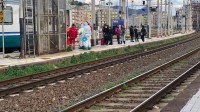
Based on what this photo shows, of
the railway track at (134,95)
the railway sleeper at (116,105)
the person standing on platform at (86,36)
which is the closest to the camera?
the railway track at (134,95)

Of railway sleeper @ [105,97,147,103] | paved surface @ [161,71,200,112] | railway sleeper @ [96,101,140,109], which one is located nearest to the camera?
paved surface @ [161,71,200,112]

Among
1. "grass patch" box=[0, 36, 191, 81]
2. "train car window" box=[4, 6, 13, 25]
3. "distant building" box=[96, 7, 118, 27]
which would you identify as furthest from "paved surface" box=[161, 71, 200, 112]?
"distant building" box=[96, 7, 118, 27]

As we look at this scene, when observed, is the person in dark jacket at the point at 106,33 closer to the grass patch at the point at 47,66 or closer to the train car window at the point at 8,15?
the grass patch at the point at 47,66

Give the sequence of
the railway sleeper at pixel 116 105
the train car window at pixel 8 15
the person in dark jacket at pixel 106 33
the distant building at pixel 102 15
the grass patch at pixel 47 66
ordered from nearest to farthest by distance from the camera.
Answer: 1. the railway sleeper at pixel 116 105
2. the grass patch at pixel 47 66
3. the train car window at pixel 8 15
4. the person in dark jacket at pixel 106 33
5. the distant building at pixel 102 15

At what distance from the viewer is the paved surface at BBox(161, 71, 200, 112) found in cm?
933

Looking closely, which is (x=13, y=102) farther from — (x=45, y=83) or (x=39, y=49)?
(x=39, y=49)

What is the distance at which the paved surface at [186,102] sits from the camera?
30.6 feet

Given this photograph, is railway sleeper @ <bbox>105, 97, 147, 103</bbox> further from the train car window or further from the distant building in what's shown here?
the distant building

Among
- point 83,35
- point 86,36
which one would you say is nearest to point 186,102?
point 86,36

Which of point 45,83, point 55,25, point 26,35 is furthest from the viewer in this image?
point 55,25

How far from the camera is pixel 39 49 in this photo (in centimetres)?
2530

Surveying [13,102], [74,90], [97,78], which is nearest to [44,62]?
[97,78]

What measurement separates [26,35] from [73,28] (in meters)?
6.38

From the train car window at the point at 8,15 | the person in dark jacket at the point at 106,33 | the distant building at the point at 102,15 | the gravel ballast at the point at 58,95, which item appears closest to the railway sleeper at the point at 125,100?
the gravel ballast at the point at 58,95
